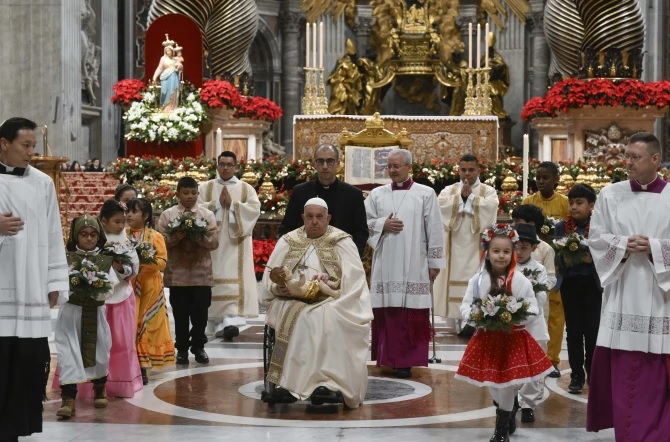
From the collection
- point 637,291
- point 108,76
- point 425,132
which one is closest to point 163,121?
point 425,132

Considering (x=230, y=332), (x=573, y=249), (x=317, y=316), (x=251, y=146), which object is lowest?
(x=230, y=332)

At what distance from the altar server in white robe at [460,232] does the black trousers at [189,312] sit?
117 inches

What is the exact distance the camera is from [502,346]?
23.0 ft

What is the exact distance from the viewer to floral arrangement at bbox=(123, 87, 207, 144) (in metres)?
17.9

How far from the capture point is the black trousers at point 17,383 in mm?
6395

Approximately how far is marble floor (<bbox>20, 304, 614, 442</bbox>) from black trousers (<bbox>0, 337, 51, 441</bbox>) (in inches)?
26.2

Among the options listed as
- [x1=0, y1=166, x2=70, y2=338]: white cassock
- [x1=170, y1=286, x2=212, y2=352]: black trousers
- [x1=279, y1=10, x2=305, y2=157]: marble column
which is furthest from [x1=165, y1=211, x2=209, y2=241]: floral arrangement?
[x1=279, y1=10, x2=305, y2=157]: marble column

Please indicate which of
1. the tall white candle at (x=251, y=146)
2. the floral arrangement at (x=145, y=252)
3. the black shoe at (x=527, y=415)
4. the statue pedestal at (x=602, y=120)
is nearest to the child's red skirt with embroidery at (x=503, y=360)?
the black shoe at (x=527, y=415)

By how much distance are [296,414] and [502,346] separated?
63.7 inches

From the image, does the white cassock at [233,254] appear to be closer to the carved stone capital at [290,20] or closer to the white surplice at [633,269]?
the white surplice at [633,269]

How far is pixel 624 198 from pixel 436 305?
5.66m

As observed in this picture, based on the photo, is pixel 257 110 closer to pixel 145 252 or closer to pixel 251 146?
pixel 251 146

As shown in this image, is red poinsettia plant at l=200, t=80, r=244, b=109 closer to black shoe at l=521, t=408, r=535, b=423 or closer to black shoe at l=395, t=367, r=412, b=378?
black shoe at l=395, t=367, r=412, b=378

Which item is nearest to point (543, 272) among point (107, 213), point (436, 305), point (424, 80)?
point (107, 213)
